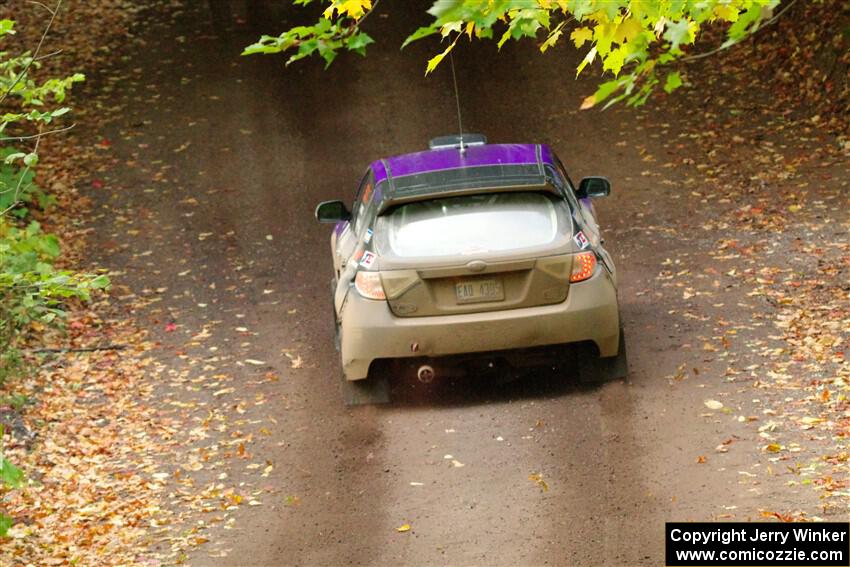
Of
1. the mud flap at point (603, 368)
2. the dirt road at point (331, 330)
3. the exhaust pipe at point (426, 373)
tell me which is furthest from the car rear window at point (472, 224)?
the dirt road at point (331, 330)

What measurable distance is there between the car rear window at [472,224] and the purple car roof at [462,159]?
48cm

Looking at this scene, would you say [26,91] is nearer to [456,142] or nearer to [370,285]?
[370,285]

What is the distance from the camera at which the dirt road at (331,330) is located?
8.12 meters

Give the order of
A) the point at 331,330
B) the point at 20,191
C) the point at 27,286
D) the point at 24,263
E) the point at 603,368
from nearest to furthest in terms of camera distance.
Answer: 1. the point at 27,286
2. the point at 603,368
3. the point at 24,263
4. the point at 331,330
5. the point at 20,191

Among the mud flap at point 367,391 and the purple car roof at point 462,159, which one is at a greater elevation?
the purple car roof at point 462,159

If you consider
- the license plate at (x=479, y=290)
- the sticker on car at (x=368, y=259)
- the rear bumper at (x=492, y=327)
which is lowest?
the rear bumper at (x=492, y=327)

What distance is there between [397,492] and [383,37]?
52.6 ft

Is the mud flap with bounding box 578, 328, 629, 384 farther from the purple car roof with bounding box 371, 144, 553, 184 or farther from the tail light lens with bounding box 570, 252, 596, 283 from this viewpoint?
the purple car roof with bounding box 371, 144, 553, 184

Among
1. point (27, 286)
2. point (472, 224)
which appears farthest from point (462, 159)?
point (27, 286)

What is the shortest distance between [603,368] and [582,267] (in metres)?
0.96

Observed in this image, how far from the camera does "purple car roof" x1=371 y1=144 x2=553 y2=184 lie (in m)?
10.3

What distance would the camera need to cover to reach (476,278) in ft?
31.6

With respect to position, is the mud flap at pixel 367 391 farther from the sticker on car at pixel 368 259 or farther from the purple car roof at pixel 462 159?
the purple car roof at pixel 462 159

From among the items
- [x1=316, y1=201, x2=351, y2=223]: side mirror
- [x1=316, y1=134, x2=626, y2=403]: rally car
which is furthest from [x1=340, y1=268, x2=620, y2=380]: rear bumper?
[x1=316, y1=201, x2=351, y2=223]: side mirror
